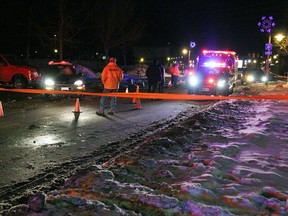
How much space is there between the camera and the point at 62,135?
9477 millimetres

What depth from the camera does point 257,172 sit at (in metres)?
5.78

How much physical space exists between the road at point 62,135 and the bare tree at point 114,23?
31411mm

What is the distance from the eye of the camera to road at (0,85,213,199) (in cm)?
671

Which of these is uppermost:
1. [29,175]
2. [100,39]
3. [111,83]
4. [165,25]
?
[165,25]

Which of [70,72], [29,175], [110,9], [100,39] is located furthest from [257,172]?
[100,39]

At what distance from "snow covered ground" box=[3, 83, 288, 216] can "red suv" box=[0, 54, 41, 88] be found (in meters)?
15.5

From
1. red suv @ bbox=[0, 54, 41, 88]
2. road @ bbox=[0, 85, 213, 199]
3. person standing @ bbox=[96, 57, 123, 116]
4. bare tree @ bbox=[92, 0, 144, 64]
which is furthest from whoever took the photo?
bare tree @ bbox=[92, 0, 144, 64]

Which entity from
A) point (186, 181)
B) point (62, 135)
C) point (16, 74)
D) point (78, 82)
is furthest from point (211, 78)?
point (186, 181)

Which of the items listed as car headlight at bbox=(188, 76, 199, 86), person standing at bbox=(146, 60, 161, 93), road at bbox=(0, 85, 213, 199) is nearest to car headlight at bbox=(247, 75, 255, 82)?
car headlight at bbox=(188, 76, 199, 86)

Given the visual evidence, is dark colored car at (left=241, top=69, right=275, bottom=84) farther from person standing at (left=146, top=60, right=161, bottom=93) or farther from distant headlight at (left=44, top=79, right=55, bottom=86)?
distant headlight at (left=44, top=79, right=55, bottom=86)

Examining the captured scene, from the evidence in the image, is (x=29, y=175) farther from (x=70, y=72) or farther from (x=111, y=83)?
(x=70, y=72)

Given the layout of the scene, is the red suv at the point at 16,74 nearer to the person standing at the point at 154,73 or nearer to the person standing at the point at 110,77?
the person standing at the point at 154,73

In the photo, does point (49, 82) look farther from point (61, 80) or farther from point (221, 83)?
point (221, 83)

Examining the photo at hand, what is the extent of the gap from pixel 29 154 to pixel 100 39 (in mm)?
45152
